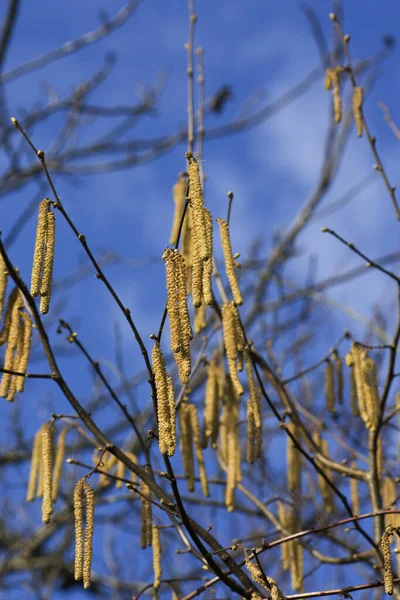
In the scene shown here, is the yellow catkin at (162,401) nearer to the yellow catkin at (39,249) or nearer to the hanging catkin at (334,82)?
the yellow catkin at (39,249)

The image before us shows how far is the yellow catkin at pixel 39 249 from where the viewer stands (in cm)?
187

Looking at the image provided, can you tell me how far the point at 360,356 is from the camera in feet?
9.16

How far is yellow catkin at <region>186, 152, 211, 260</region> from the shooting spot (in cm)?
167

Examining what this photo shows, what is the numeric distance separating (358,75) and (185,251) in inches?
161

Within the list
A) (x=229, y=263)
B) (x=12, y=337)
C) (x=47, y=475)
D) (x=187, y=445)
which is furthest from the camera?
(x=187, y=445)

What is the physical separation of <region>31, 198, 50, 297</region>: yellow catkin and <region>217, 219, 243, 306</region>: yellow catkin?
1.43ft

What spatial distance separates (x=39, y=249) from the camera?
192cm

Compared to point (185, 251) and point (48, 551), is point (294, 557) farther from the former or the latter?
point (48, 551)

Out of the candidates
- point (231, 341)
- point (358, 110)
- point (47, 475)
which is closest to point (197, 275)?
point (231, 341)

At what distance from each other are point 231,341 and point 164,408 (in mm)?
618

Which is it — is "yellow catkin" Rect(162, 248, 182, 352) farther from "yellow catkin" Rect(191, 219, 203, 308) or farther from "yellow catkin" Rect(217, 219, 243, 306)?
"yellow catkin" Rect(217, 219, 243, 306)

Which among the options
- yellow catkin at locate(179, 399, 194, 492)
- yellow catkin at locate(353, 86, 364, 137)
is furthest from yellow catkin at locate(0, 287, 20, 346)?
yellow catkin at locate(353, 86, 364, 137)

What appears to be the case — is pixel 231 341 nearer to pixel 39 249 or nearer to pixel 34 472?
pixel 39 249

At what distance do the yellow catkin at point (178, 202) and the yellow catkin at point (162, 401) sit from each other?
0.91 m
